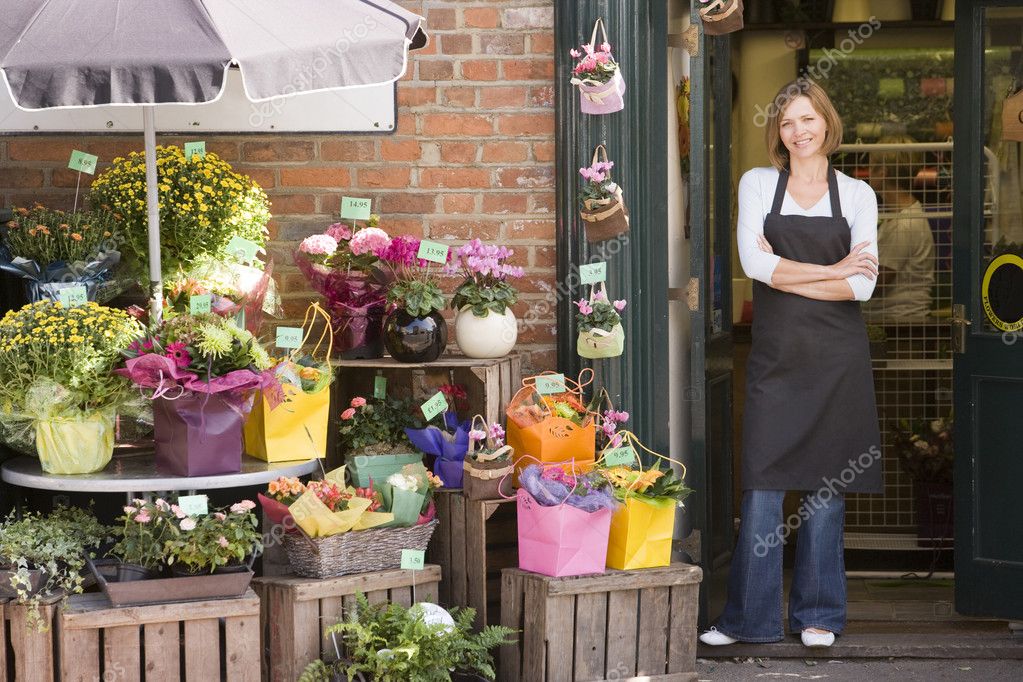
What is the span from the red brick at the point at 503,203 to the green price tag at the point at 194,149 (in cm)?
99

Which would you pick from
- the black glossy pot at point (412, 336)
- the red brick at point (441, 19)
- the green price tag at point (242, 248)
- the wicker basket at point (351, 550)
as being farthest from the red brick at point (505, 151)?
the wicker basket at point (351, 550)

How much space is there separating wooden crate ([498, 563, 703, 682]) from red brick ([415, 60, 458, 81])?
5.80ft

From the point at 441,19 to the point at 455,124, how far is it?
1.22 feet

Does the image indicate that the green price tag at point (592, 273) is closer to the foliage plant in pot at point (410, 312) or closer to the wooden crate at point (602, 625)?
the foliage plant in pot at point (410, 312)

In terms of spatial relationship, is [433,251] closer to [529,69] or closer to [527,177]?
[527,177]

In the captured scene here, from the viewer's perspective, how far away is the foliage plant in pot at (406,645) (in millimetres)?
3916

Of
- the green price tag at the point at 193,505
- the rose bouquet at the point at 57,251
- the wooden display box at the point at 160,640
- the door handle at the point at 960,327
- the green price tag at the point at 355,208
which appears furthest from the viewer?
the door handle at the point at 960,327

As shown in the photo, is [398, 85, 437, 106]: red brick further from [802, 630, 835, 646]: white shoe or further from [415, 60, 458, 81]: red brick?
[802, 630, 835, 646]: white shoe

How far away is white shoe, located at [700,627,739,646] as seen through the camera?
477 centimetres

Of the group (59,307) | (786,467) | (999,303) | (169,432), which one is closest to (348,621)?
(169,432)

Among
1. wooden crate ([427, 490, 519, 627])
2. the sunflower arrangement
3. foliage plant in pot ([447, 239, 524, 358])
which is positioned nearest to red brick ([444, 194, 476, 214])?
foliage plant in pot ([447, 239, 524, 358])

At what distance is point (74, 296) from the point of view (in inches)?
163

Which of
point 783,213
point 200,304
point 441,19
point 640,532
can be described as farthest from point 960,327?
point 200,304

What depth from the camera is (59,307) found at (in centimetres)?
398
